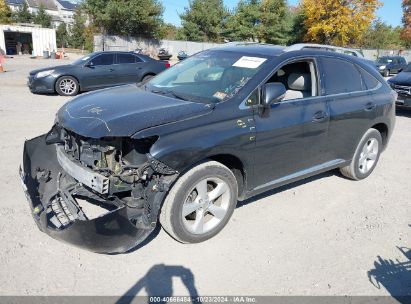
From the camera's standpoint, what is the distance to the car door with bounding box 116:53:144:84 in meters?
12.6

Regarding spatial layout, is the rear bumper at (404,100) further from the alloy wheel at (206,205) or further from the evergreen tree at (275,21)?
the evergreen tree at (275,21)

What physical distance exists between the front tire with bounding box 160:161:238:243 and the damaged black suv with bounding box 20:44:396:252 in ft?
0.03

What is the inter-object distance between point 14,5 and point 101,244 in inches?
3111

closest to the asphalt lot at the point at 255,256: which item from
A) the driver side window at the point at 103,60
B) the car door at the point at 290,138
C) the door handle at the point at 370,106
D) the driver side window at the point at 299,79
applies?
the car door at the point at 290,138

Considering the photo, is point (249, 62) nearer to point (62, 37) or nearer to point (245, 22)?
point (245, 22)

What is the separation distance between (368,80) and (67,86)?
31.1 ft

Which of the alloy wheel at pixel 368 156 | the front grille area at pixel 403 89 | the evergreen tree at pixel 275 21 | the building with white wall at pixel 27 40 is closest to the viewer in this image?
the alloy wheel at pixel 368 156

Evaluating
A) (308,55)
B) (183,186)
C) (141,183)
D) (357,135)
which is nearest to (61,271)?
(141,183)

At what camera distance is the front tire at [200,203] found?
3.29 m

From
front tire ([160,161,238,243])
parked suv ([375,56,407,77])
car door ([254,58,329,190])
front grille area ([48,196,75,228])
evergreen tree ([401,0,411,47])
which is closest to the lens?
front tire ([160,161,238,243])

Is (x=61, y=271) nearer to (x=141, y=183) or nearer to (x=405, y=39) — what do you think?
(x=141, y=183)

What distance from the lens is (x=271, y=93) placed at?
3656mm

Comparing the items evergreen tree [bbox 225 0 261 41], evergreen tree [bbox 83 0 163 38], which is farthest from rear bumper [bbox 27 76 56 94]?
evergreen tree [bbox 225 0 261 41]

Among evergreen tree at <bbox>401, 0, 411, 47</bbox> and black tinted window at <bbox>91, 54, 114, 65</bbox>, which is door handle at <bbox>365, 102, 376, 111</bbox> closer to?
black tinted window at <bbox>91, 54, 114, 65</bbox>
